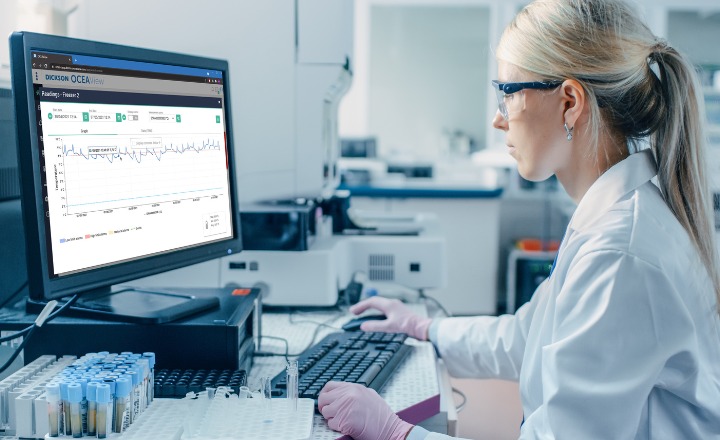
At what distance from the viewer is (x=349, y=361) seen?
1.17 m

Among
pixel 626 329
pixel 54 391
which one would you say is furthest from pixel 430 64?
pixel 54 391

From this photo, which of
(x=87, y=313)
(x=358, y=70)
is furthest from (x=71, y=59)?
(x=358, y=70)

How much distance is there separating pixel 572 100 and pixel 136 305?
69 cm

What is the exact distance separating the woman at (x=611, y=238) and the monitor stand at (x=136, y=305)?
26 centimetres

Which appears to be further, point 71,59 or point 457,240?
point 457,240

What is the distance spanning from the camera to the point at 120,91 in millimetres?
1061

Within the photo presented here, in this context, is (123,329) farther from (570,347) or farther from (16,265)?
(570,347)

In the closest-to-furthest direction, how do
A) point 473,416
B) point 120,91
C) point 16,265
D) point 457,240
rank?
point 120,91
point 16,265
point 473,416
point 457,240

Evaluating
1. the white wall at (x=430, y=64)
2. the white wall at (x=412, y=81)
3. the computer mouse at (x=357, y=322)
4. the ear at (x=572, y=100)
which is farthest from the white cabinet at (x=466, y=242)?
the ear at (x=572, y=100)

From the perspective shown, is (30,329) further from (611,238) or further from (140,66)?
(611,238)

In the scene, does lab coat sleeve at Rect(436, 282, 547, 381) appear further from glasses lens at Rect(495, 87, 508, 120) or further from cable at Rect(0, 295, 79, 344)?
cable at Rect(0, 295, 79, 344)

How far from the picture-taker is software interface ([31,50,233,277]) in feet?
3.12

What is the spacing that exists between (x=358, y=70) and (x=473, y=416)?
449cm

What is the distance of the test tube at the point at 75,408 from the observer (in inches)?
33.4
